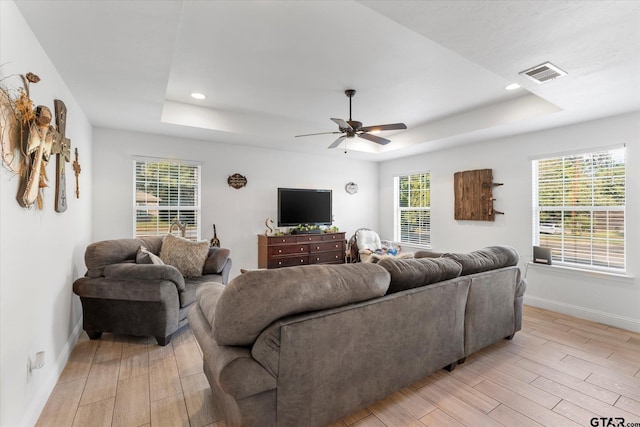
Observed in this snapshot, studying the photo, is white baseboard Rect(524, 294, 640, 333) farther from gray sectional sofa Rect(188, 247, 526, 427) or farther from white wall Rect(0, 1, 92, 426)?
white wall Rect(0, 1, 92, 426)

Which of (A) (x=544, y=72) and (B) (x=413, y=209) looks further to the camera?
(B) (x=413, y=209)

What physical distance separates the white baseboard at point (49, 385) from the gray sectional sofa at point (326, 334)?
1.03m

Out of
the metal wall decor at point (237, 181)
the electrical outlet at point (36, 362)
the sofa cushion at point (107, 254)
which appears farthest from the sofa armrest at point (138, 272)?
the metal wall decor at point (237, 181)

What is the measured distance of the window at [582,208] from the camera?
11.7 ft

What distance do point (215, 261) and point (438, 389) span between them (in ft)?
9.05

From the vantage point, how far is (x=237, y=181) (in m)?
5.12

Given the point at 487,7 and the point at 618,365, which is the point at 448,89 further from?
the point at 618,365

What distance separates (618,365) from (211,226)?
5.09 meters

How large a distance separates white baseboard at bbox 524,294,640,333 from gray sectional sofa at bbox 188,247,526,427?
248cm

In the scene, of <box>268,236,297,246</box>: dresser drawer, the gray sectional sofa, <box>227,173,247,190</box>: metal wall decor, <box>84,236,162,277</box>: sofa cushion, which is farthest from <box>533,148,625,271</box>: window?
<box>84,236,162,277</box>: sofa cushion

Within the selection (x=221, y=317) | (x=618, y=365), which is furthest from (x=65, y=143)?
(x=618, y=365)

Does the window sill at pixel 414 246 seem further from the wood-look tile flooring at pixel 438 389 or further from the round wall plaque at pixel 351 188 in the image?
A: the wood-look tile flooring at pixel 438 389

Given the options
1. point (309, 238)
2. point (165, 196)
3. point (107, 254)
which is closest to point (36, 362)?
point (107, 254)

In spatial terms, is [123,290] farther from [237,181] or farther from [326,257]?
[326,257]
